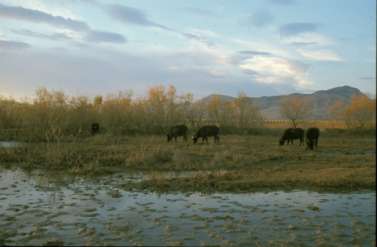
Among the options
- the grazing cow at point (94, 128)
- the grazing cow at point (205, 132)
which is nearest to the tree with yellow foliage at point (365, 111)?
the grazing cow at point (205, 132)

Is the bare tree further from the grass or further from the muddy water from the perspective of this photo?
the muddy water

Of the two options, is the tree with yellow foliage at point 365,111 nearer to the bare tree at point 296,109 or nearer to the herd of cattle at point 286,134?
the herd of cattle at point 286,134

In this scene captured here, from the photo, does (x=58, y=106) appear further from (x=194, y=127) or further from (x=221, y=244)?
(x=221, y=244)

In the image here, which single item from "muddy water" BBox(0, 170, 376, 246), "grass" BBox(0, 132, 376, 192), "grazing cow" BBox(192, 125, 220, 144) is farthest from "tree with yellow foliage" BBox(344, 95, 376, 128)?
"grazing cow" BBox(192, 125, 220, 144)

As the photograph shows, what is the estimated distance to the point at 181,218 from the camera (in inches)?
403

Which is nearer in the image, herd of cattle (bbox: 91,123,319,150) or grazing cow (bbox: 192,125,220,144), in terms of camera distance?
herd of cattle (bbox: 91,123,319,150)

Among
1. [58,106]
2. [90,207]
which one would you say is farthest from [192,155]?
[58,106]

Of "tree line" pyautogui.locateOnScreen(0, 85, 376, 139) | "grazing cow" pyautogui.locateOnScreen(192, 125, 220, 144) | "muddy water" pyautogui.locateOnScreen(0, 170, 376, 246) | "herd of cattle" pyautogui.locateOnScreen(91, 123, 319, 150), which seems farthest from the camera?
"tree line" pyautogui.locateOnScreen(0, 85, 376, 139)

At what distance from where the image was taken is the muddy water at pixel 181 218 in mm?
8406

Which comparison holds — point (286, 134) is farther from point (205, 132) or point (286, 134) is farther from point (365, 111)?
point (365, 111)

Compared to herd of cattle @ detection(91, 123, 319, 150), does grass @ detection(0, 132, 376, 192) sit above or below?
below

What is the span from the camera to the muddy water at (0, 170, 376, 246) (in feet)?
27.6

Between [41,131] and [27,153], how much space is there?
39.5 ft

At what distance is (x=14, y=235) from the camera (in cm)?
864
